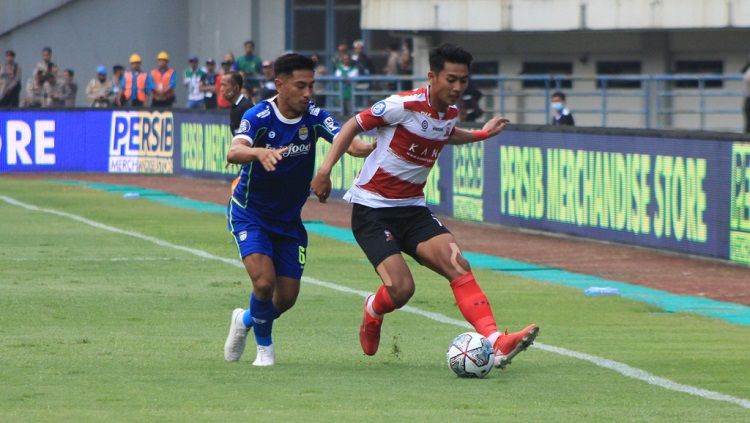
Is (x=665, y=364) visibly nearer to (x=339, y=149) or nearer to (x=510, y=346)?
(x=510, y=346)

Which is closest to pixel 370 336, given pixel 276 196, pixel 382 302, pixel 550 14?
pixel 382 302

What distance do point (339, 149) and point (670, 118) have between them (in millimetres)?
23252

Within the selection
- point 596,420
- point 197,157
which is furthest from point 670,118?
point 596,420

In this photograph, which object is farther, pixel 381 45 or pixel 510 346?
pixel 381 45

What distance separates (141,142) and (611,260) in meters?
20.0

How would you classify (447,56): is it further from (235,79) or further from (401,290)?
(235,79)

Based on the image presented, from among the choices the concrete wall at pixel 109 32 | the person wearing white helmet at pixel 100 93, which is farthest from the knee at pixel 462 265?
the concrete wall at pixel 109 32

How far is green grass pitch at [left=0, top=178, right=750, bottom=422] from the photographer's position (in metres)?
9.25

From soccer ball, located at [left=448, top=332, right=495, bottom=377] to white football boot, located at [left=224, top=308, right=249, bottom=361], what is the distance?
4.77 feet

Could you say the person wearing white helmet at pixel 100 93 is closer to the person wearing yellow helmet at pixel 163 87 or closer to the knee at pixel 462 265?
the person wearing yellow helmet at pixel 163 87

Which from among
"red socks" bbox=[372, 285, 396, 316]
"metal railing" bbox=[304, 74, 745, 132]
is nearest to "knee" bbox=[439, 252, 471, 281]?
"red socks" bbox=[372, 285, 396, 316]

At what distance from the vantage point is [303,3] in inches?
1951

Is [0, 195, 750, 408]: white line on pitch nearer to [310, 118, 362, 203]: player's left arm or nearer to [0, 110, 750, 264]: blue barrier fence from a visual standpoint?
[310, 118, 362, 203]: player's left arm

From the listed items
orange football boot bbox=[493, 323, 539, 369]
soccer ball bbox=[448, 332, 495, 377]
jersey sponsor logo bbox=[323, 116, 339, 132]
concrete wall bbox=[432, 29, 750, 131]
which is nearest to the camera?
orange football boot bbox=[493, 323, 539, 369]
